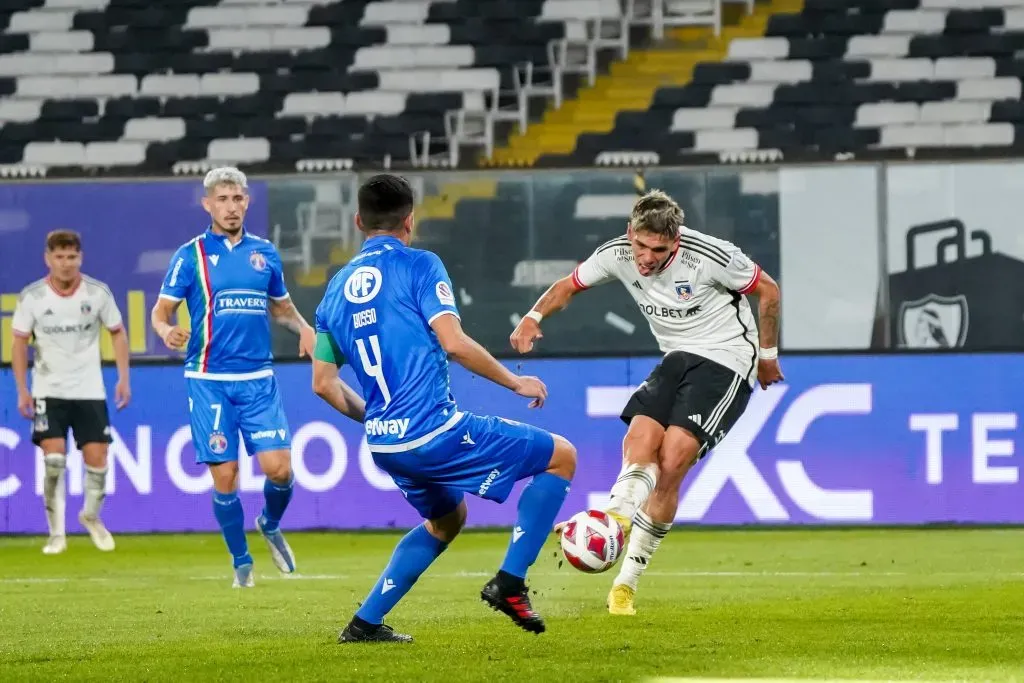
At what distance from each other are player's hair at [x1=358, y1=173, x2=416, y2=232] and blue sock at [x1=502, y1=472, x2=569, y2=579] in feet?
3.30

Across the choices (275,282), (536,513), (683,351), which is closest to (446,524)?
(536,513)

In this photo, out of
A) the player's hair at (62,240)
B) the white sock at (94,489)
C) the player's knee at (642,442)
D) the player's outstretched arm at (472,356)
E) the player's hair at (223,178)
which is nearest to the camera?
the player's outstretched arm at (472,356)

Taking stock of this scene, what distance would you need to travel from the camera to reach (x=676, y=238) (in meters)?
7.41

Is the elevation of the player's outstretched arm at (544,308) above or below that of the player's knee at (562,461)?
above

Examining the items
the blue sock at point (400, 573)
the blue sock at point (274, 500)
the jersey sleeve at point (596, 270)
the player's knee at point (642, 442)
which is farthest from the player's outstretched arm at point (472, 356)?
the blue sock at point (274, 500)

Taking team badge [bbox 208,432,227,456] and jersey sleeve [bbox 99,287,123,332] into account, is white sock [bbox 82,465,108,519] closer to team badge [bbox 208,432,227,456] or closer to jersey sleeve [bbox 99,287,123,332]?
jersey sleeve [bbox 99,287,123,332]

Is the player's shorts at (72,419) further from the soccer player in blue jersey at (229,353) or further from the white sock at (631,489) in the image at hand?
the white sock at (631,489)

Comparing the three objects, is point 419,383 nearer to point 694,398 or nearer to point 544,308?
point 544,308

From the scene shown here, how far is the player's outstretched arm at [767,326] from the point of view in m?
7.69

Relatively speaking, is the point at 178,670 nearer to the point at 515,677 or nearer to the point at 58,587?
the point at 515,677

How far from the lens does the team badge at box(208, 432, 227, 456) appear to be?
9.03 meters

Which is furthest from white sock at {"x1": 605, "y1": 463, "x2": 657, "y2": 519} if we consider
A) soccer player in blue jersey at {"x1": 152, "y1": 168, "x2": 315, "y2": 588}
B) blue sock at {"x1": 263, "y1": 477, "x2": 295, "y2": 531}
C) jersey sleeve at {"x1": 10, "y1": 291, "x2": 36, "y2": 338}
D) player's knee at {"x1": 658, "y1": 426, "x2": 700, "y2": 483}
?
jersey sleeve at {"x1": 10, "y1": 291, "x2": 36, "y2": 338}

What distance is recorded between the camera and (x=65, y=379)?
1221 cm

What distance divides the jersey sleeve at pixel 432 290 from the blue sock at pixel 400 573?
82cm
